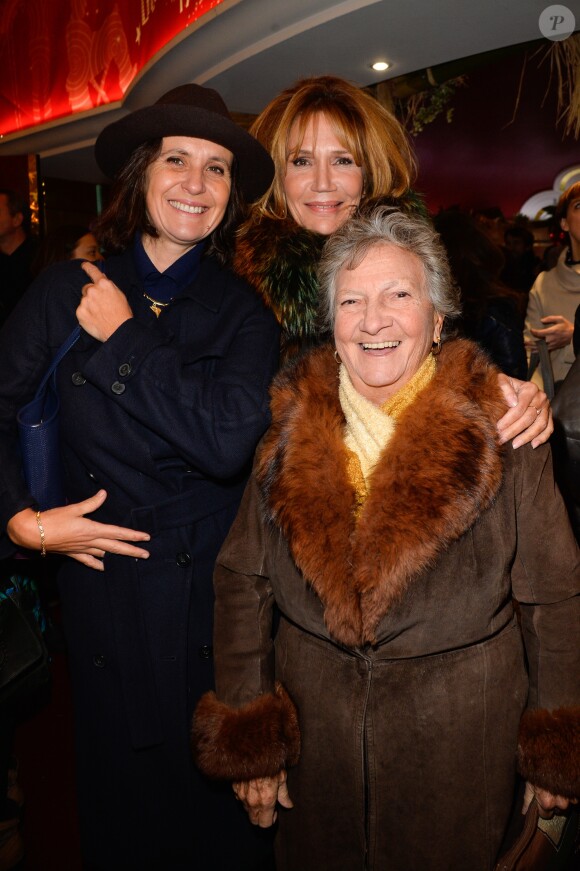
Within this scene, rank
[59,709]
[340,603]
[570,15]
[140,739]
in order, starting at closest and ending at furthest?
[340,603] < [140,739] < [59,709] < [570,15]

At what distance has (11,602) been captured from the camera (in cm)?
195

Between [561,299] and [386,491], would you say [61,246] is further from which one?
[386,491]

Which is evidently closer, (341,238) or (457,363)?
(457,363)

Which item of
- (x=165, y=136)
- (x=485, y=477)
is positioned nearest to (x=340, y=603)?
(x=485, y=477)

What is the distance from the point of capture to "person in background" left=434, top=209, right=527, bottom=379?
11.4ft

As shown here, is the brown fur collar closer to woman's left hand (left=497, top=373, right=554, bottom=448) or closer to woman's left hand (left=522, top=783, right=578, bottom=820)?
woman's left hand (left=497, top=373, right=554, bottom=448)

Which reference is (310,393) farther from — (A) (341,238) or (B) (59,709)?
(B) (59,709)

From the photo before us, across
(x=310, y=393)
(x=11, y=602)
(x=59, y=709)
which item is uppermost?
(x=310, y=393)

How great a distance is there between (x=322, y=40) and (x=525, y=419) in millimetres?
3182

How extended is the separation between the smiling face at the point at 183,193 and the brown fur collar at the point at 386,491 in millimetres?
566

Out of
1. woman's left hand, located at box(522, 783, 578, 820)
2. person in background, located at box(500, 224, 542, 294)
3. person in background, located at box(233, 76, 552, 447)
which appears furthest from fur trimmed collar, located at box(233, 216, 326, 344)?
person in background, located at box(500, 224, 542, 294)

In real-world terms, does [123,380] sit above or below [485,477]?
above

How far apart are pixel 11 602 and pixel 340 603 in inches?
39.6

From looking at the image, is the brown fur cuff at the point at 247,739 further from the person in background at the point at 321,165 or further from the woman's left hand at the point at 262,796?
the person in background at the point at 321,165
